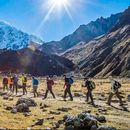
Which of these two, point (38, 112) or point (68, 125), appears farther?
point (38, 112)

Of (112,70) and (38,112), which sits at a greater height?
(112,70)

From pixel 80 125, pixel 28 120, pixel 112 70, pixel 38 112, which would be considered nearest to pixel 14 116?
pixel 28 120

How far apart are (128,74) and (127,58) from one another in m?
18.6

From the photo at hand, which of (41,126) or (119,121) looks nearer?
(41,126)

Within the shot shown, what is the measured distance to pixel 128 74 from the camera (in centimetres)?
17650

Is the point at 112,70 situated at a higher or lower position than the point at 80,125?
higher

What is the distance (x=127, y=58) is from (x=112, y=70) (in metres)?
9.28

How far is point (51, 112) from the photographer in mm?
25781

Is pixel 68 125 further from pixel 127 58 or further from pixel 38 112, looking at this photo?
pixel 127 58

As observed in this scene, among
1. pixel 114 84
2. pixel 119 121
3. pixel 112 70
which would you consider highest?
pixel 112 70

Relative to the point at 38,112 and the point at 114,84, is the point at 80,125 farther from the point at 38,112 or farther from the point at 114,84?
the point at 114,84

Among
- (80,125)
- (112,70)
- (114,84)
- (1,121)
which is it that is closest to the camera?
(80,125)

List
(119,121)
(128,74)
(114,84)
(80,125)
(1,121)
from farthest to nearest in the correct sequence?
(128,74)
(114,84)
(119,121)
(1,121)
(80,125)

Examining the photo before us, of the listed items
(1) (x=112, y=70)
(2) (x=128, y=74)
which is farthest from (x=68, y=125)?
(1) (x=112, y=70)
